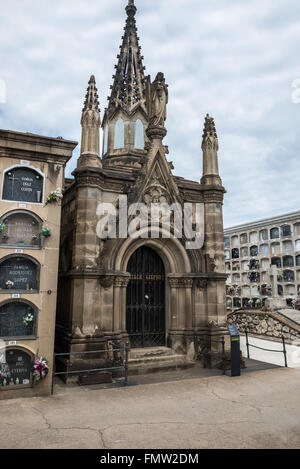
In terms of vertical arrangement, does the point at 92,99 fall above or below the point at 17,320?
above

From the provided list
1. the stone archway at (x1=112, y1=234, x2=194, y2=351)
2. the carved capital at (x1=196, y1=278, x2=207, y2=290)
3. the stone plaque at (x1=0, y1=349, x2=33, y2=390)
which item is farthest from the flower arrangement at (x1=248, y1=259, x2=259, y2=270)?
the stone plaque at (x1=0, y1=349, x2=33, y2=390)

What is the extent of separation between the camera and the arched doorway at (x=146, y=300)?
35.2 ft

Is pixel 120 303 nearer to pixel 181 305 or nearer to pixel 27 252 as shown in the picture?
pixel 181 305

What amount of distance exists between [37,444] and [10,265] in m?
3.97

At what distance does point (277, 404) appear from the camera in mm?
6883

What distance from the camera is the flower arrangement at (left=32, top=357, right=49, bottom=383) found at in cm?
729

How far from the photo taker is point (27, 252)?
7797 millimetres

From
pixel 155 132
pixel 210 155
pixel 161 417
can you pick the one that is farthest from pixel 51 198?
pixel 210 155

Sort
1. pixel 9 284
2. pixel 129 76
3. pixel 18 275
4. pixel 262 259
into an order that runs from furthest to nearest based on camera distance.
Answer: pixel 262 259 < pixel 129 76 < pixel 18 275 < pixel 9 284

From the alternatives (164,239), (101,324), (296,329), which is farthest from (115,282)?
(296,329)

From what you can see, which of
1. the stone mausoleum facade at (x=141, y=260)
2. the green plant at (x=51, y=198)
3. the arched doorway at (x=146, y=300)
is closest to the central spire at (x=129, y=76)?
the stone mausoleum facade at (x=141, y=260)

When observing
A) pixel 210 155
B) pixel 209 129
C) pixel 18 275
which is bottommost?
pixel 18 275

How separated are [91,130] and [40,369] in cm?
685

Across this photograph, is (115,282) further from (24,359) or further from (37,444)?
(37,444)
